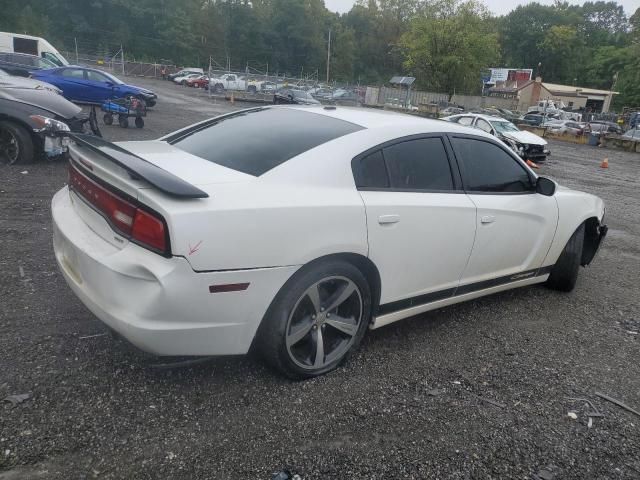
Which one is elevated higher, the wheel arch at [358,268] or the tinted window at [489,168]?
the tinted window at [489,168]

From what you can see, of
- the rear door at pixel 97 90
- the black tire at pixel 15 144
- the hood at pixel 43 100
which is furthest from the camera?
the rear door at pixel 97 90

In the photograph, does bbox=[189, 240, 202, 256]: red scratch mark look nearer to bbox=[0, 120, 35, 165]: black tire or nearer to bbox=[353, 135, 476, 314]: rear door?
bbox=[353, 135, 476, 314]: rear door

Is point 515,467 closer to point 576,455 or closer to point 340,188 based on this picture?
point 576,455

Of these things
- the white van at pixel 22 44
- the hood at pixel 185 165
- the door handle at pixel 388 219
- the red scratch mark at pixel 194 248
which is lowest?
the red scratch mark at pixel 194 248

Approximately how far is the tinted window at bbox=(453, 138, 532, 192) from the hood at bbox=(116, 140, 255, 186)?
1.73 meters

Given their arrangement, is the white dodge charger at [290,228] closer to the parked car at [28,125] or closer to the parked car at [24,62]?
the parked car at [28,125]

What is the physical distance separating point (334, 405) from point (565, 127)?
3371 centimetres

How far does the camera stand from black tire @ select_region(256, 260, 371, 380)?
2.63m

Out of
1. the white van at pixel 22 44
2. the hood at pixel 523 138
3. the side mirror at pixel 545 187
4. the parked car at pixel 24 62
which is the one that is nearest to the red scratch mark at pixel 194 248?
the side mirror at pixel 545 187

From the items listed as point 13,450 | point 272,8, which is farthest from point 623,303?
point 272,8

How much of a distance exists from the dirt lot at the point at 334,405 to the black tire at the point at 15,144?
402cm

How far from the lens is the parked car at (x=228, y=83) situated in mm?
38562

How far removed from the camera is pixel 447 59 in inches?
1901

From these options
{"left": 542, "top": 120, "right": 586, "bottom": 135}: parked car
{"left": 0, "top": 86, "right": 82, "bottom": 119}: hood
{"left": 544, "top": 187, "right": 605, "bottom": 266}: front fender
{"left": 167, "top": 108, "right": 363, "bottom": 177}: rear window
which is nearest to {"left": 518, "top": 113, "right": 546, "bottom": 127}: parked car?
{"left": 542, "top": 120, "right": 586, "bottom": 135}: parked car
